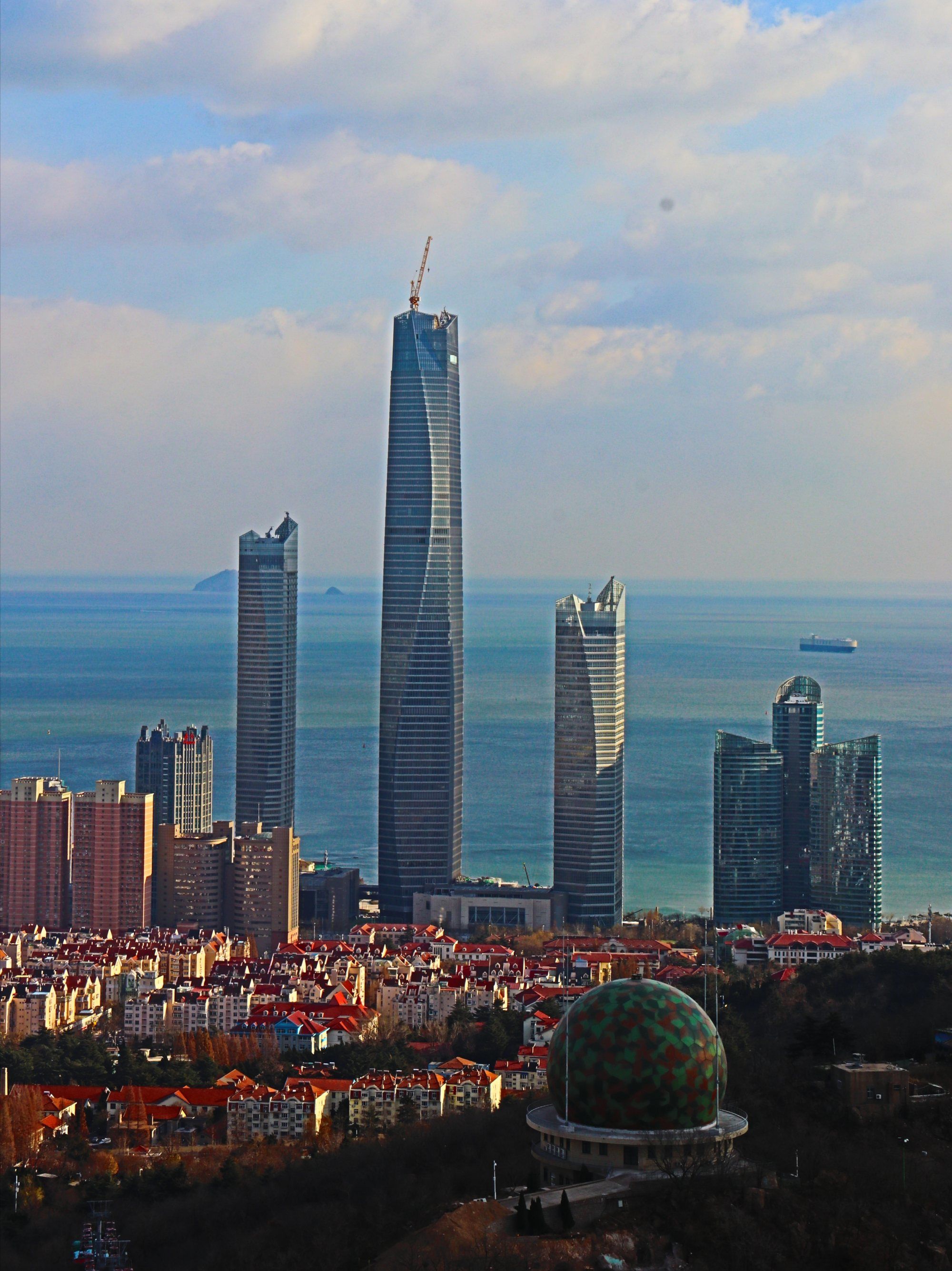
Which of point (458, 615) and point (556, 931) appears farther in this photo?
point (458, 615)

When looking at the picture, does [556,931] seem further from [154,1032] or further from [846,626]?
[846,626]

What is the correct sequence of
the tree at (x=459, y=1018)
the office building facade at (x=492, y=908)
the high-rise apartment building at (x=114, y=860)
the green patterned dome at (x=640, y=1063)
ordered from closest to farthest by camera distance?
1. the green patterned dome at (x=640, y=1063)
2. the tree at (x=459, y=1018)
3. the high-rise apartment building at (x=114, y=860)
4. the office building facade at (x=492, y=908)

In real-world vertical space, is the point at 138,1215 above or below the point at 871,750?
below

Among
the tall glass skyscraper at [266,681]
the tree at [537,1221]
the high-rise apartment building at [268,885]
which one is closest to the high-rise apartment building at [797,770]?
the high-rise apartment building at [268,885]

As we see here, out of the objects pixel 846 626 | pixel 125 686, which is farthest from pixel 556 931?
pixel 846 626

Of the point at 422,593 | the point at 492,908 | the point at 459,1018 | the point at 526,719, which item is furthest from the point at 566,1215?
the point at 526,719

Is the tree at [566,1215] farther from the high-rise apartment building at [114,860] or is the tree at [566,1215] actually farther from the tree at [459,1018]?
the high-rise apartment building at [114,860]
